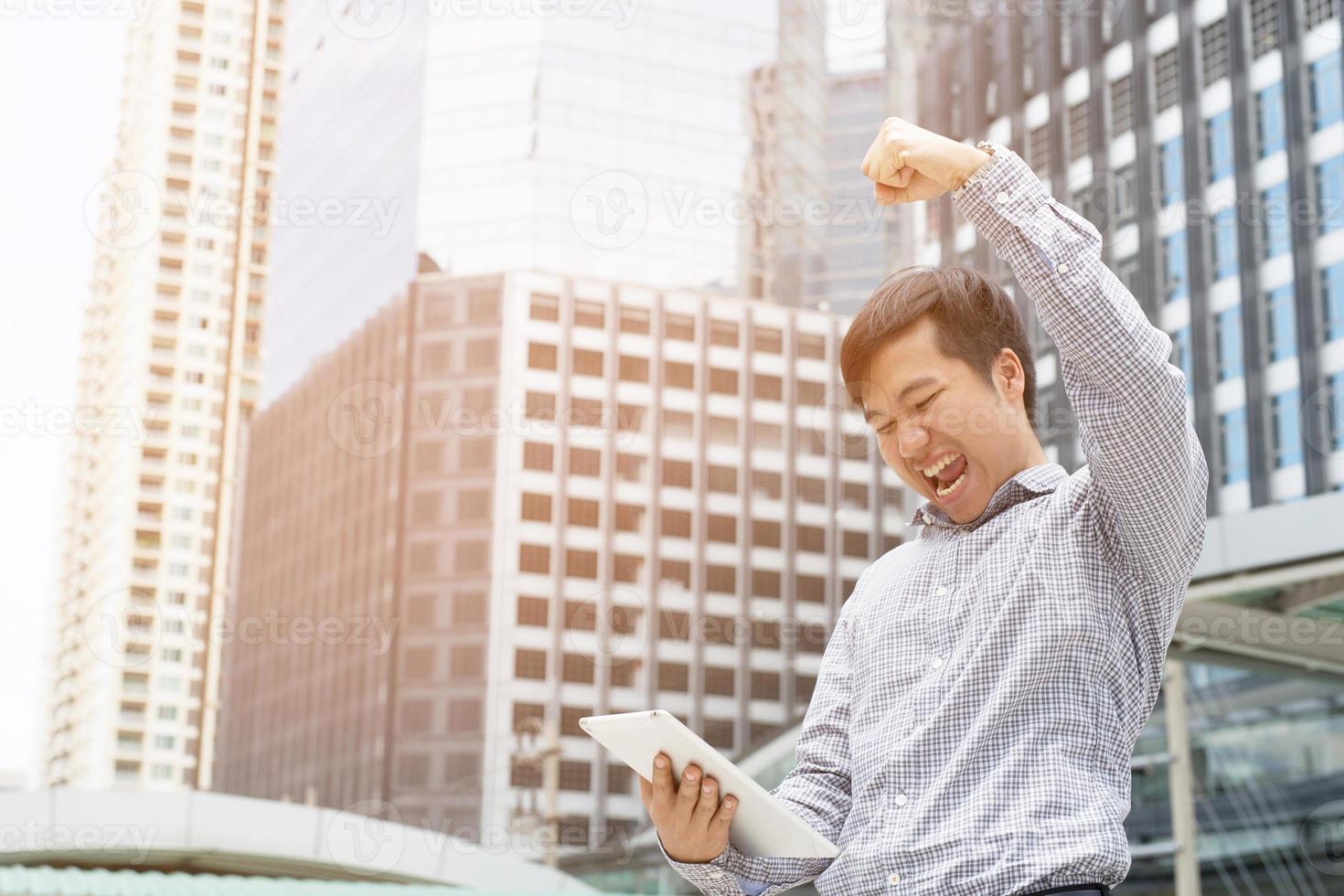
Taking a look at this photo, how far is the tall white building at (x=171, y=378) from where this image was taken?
269ft

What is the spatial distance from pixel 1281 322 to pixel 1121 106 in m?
7.41

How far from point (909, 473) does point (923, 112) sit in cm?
4267

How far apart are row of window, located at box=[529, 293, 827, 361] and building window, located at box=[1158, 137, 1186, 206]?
3349 cm

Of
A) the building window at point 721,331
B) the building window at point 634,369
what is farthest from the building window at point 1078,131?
the building window at point 634,369

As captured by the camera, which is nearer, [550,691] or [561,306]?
[550,691]

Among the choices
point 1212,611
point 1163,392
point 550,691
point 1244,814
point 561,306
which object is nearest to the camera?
point 1163,392

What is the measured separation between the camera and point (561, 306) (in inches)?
2758

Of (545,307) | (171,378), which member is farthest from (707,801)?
(171,378)

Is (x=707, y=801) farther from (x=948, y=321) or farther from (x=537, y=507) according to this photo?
(x=537, y=507)

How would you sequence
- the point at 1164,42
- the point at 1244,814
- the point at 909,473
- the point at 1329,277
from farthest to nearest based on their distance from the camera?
the point at 1164,42 → the point at 1329,277 → the point at 1244,814 → the point at 909,473

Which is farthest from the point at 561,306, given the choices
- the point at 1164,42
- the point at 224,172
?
the point at 1164,42

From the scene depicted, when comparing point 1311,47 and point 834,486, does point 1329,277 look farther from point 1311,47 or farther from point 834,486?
point 834,486

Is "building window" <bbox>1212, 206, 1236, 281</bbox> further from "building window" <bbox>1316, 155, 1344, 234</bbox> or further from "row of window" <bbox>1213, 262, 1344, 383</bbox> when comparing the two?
"building window" <bbox>1316, 155, 1344, 234</bbox>

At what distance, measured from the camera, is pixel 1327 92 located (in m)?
35.0
